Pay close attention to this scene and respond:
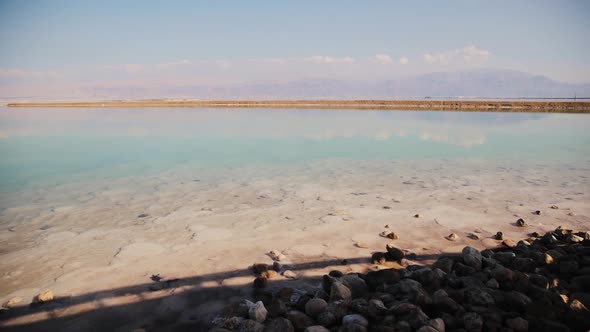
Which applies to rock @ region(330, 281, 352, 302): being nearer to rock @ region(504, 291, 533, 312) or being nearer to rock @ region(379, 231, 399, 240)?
rock @ region(504, 291, 533, 312)

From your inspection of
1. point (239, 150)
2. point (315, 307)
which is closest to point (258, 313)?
point (315, 307)

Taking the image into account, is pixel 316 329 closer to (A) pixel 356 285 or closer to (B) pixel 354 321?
(B) pixel 354 321

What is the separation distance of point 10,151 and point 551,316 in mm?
15529

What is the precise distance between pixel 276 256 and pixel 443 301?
1858 mm

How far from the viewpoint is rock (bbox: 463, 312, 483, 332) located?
247 centimetres

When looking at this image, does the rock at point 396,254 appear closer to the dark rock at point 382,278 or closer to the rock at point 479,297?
the dark rock at point 382,278

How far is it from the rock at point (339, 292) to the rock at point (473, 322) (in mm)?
824

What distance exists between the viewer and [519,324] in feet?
8.05

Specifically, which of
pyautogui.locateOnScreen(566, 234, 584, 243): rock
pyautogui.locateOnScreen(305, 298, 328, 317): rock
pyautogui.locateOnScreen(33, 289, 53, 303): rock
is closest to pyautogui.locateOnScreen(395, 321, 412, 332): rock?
pyautogui.locateOnScreen(305, 298, 328, 317): rock

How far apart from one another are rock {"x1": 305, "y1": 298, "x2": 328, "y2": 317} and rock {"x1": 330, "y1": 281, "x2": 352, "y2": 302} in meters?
0.11

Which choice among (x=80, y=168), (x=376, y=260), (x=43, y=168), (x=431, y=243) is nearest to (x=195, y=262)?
(x=376, y=260)

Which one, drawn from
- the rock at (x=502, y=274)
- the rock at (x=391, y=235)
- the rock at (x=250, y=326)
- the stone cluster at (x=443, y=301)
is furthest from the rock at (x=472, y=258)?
the rock at (x=250, y=326)

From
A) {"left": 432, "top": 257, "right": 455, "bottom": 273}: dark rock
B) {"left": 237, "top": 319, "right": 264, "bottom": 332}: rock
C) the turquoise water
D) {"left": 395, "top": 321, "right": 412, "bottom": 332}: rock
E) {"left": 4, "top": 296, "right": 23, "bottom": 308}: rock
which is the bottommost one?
{"left": 4, "top": 296, "right": 23, "bottom": 308}: rock

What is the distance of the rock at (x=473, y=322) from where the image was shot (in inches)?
97.3
